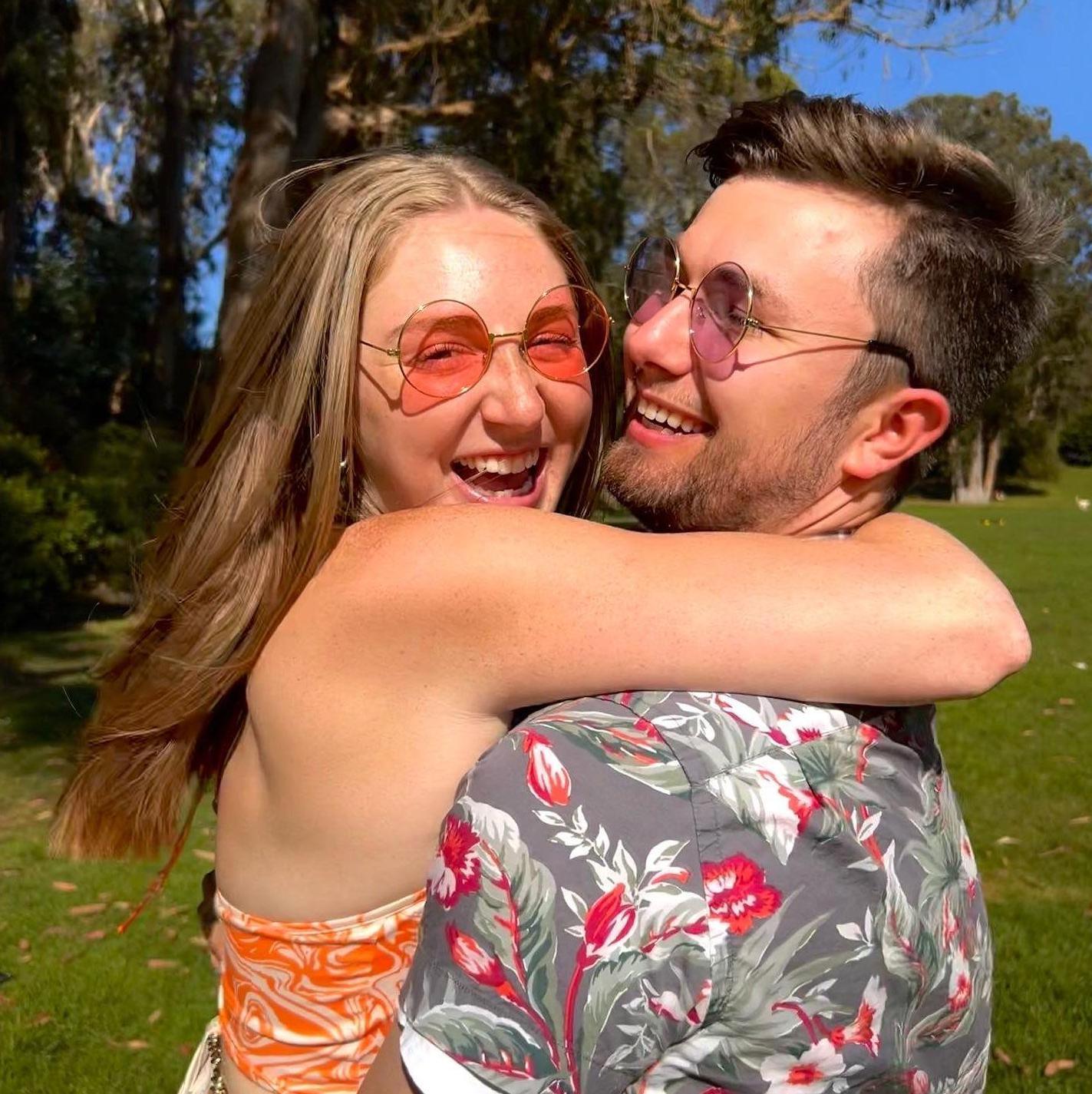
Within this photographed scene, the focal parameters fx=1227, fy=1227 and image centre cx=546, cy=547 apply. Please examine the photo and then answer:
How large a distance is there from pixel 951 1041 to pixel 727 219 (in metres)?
1.32

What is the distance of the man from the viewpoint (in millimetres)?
1352

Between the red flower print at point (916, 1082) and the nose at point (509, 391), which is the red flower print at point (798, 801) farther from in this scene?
the nose at point (509, 391)

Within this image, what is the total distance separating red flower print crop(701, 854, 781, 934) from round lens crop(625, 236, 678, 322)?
111cm

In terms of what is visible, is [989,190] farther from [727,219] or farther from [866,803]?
[866,803]

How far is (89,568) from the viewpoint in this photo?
1480 centimetres

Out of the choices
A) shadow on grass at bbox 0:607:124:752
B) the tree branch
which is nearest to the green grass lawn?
shadow on grass at bbox 0:607:124:752

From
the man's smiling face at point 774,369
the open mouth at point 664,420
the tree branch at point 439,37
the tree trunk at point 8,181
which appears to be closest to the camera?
the man's smiling face at point 774,369

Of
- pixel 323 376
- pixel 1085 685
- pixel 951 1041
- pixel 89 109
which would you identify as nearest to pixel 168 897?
pixel 323 376

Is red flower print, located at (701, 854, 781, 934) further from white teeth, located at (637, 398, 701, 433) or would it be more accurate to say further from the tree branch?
the tree branch

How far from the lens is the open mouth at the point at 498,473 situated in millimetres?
2141

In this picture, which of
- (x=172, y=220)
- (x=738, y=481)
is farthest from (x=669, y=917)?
(x=172, y=220)

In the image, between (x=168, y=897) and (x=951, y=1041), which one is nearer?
(x=951, y=1041)

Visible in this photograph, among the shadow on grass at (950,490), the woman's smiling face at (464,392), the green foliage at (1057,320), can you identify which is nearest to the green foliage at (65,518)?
the woman's smiling face at (464,392)

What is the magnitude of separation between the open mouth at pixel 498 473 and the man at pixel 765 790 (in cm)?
18
